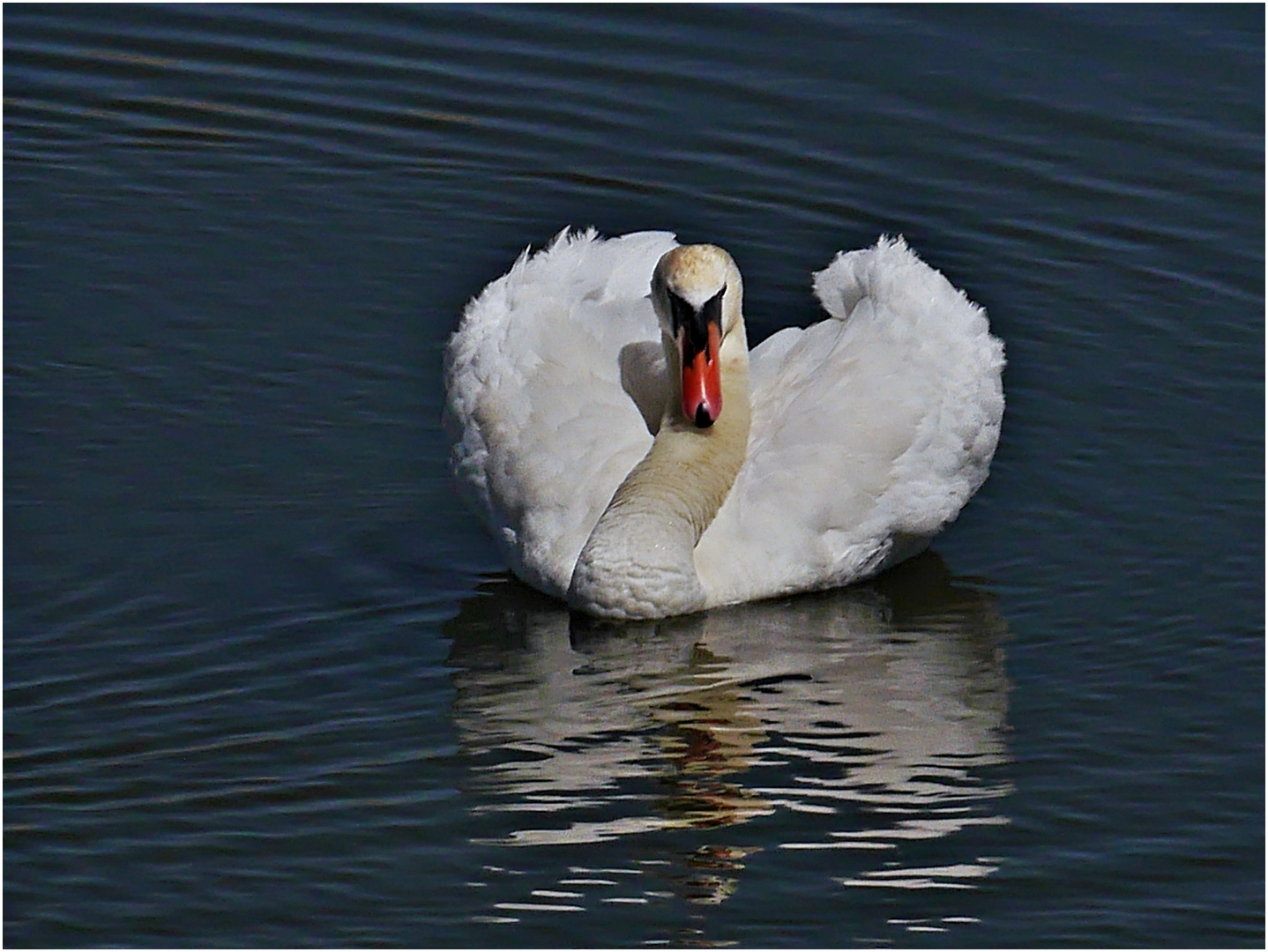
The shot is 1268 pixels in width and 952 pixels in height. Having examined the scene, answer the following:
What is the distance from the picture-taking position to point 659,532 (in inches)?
478

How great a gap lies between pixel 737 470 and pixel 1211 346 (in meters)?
3.32

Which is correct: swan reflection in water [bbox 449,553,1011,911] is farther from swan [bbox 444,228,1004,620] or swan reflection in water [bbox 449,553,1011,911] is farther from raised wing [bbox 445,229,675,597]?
raised wing [bbox 445,229,675,597]

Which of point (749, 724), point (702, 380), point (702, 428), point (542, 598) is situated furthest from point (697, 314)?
point (749, 724)

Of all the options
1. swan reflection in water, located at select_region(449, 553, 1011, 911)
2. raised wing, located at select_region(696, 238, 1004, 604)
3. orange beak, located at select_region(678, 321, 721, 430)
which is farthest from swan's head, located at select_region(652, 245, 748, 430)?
swan reflection in water, located at select_region(449, 553, 1011, 911)

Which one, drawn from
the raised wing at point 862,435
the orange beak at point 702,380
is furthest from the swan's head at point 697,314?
the raised wing at point 862,435

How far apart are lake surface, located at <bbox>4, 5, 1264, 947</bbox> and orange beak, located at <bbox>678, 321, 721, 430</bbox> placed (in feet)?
2.97

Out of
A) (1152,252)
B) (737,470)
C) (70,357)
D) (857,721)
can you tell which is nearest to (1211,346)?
(1152,252)

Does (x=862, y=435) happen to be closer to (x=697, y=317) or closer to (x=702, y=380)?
(x=702, y=380)

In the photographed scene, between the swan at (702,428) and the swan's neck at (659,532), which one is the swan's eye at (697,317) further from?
the swan's neck at (659,532)

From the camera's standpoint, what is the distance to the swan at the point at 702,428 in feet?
40.2

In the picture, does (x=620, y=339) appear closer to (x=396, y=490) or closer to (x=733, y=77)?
(x=396, y=490)

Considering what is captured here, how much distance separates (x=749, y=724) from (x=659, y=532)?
111 cm

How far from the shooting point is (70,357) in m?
14.4

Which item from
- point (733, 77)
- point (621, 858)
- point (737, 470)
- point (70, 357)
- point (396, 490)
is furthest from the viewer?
point (733, 77)
